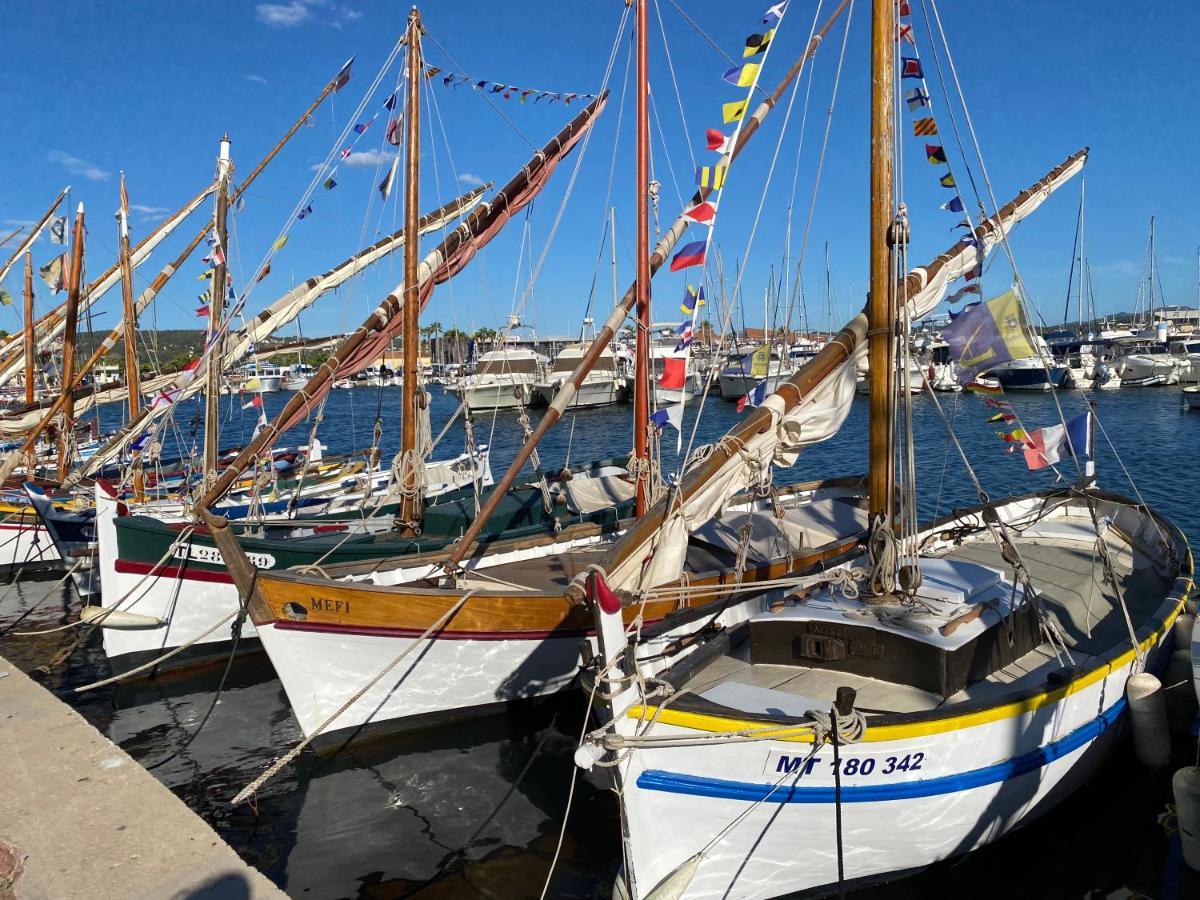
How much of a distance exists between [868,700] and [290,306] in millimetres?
12898

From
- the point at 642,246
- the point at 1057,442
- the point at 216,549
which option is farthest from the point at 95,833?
the point at 1057,442

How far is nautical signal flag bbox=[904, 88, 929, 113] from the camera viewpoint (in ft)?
36.9

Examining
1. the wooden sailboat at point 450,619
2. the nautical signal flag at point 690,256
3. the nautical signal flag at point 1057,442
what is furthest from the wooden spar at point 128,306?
the nautical signal flag at point 1057,442

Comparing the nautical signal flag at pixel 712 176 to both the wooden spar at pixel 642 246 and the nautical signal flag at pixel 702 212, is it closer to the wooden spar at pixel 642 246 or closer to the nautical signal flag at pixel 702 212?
the nautical signal flag at pixel 702 212

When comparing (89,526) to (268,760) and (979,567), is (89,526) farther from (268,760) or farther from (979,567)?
(979,567)

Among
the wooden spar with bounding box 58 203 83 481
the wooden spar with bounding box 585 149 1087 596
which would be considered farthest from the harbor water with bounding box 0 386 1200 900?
the wooden spar with bounding box 58 203 83 481

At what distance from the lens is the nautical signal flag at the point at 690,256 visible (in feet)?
32.7

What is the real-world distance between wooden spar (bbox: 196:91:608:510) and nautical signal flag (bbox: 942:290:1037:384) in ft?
27.4

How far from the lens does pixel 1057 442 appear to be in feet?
38.5

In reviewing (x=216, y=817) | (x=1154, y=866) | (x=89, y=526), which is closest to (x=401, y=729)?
(x=216, y=817)

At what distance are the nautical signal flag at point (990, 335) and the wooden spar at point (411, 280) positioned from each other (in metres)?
8.69

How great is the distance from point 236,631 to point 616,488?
855cm

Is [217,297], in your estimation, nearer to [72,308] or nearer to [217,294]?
[217,294]

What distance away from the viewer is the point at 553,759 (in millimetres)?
11602
